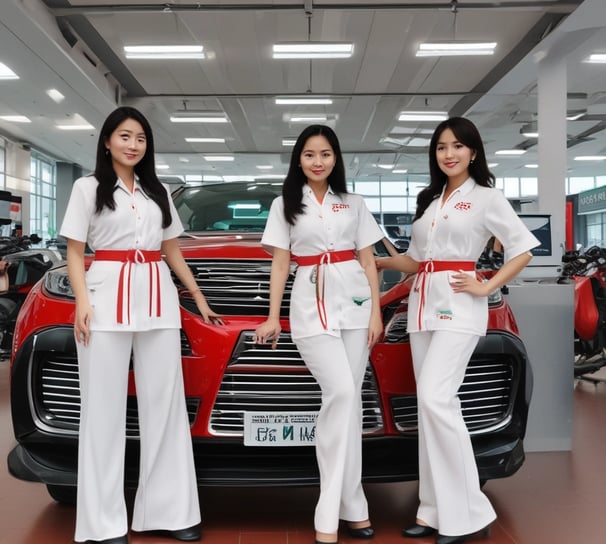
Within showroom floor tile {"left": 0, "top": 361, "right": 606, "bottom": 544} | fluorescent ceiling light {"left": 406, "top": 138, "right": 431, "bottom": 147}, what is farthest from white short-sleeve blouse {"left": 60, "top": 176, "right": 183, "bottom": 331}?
fluorescent ceiling light {"left": 406, "top": 138, "right": 431, "bottom": 147}

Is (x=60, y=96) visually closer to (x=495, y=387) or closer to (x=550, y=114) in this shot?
(x=550, y=114)

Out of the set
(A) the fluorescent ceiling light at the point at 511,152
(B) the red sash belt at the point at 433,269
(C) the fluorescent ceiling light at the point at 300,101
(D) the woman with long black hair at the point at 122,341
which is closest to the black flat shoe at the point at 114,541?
(D) the woman with long black hair at the point at 122,341

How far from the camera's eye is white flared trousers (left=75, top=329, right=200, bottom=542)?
6.42 feet

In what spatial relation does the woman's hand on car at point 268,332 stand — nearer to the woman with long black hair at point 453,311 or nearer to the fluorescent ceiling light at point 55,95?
the woman with long black hair at point 453,311

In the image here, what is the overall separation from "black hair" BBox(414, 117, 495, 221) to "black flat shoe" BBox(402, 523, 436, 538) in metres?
1.10

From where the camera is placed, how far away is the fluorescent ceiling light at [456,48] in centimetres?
873

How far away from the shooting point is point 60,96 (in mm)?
11641

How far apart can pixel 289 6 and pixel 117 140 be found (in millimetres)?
6154

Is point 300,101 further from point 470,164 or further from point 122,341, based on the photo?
point 122,341

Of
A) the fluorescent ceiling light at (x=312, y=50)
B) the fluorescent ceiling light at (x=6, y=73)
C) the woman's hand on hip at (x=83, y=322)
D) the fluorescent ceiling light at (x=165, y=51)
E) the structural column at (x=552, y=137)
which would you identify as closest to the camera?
the woman's hand on hip at (x=83, y=322)

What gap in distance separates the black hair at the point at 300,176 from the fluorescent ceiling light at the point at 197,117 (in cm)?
1190

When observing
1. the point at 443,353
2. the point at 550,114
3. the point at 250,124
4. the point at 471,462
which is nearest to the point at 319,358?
the point at 443,353

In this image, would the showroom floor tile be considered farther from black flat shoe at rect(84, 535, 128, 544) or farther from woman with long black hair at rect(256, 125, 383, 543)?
woman with long black hair at rect(256, 125, 383, 543)

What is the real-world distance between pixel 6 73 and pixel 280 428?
10234mm
